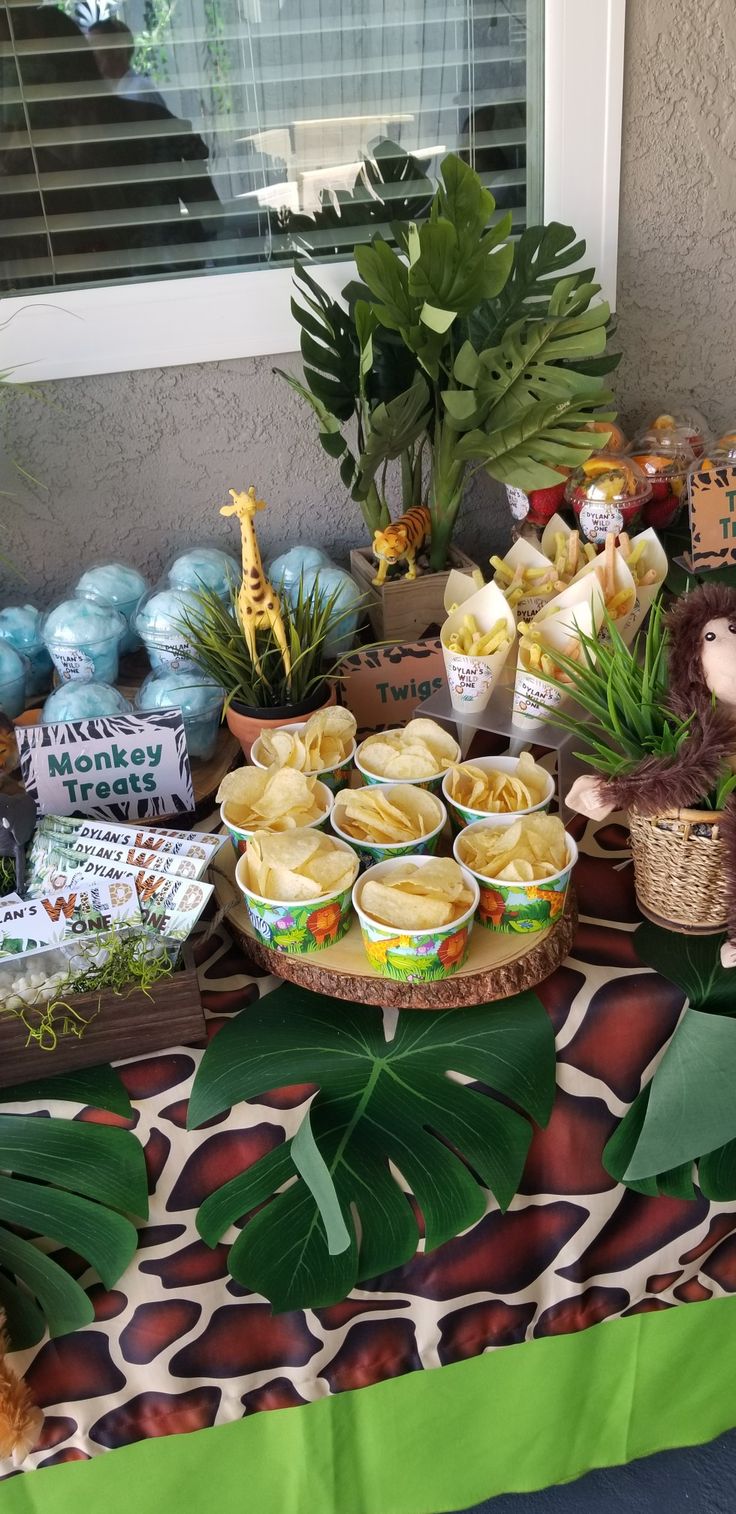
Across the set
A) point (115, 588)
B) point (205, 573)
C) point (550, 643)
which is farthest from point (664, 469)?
point (115, 588)

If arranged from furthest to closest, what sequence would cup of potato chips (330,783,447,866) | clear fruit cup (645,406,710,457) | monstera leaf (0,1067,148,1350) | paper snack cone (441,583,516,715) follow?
clear fruit cup (645,406,710,457), paper snack cone (441,583,516,715), cup of potato chips (330,783,447,866), monstera leaf (0,1067,148,1350)

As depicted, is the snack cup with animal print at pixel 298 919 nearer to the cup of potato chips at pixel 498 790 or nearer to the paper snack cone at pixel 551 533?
the cup of potato chips at pixel 498 790

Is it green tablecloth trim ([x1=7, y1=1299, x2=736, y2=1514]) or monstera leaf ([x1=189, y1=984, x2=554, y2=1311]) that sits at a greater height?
monstera leaf ([x1=189, y1=984, x2=554, y2=1311])

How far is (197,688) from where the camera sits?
1.12 m

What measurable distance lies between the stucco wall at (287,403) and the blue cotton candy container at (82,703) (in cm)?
38

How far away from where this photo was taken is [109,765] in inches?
39.3

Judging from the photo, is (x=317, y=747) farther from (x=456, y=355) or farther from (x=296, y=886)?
(x=456, y=355)

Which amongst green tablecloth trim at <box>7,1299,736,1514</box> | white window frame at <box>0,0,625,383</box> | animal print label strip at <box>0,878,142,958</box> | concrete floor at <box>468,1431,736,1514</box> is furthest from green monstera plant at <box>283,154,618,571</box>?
concrete floor at <box>468,1431,736,1514</box>

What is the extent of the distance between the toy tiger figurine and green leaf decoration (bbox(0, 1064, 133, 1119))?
62 centimetres

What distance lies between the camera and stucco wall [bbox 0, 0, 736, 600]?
4.34 ft

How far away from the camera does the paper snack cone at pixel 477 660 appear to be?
101 cm

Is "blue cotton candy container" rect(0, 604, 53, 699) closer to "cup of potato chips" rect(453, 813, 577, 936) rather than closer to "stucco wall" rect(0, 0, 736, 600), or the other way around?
"stucco wall" rect(0, 0, 736, 600)

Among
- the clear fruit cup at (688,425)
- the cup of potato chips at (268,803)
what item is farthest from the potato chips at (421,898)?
the clear fruit cup at (688,425)

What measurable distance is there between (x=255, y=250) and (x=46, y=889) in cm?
86
